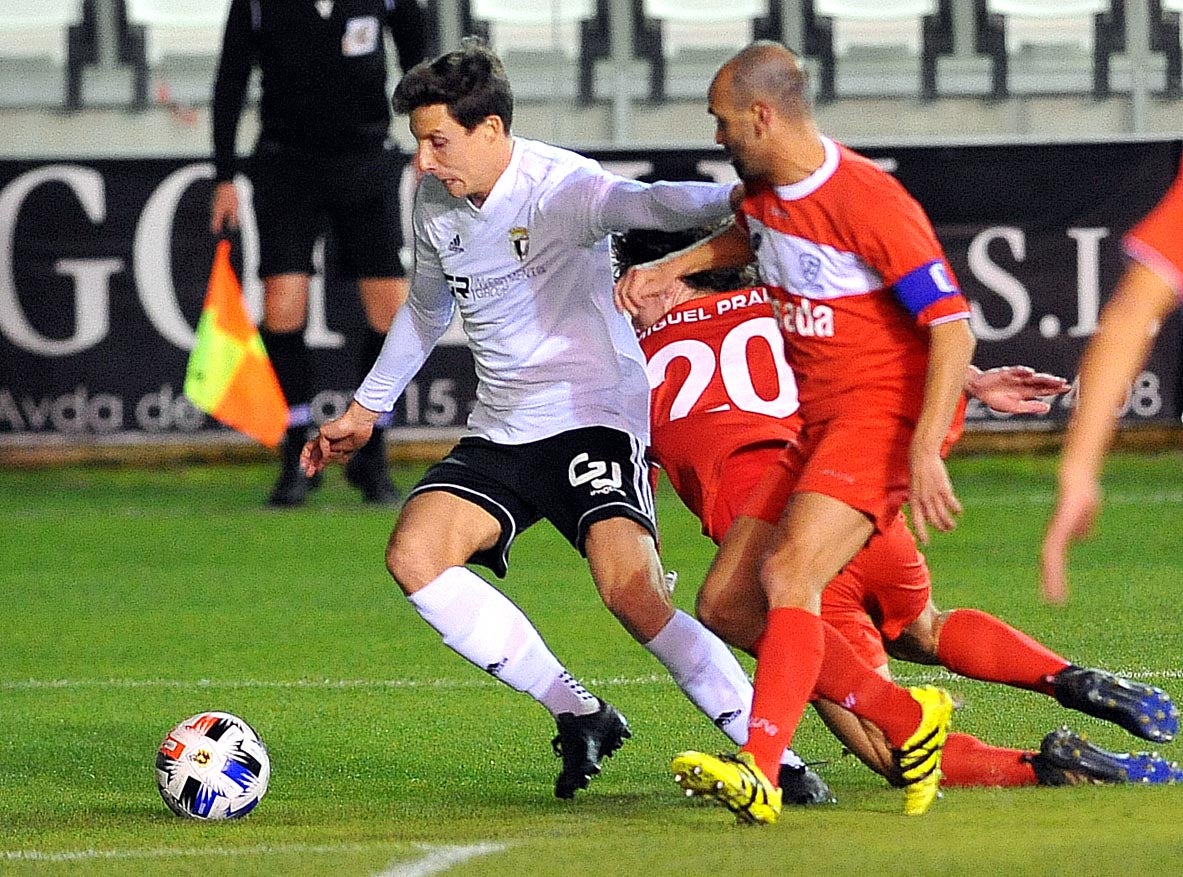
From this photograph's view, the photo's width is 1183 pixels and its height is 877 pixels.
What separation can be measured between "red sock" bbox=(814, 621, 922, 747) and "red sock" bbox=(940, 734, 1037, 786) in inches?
17.0

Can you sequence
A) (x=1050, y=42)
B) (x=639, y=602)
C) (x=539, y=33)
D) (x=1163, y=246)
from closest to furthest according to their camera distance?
Result: (x=1163, y=246) → (x=639, y=602) → (x=1050, y=42) → (x=539, y=33)

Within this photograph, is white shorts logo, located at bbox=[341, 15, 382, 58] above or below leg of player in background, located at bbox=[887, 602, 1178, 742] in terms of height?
above

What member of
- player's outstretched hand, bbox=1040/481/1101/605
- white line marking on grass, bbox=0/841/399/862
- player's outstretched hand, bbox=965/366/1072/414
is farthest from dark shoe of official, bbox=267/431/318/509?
player's outstretched hand, bbox=1040/481/1101/605

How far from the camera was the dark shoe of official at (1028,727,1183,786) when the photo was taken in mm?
4309

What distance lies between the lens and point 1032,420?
11102 millimetres

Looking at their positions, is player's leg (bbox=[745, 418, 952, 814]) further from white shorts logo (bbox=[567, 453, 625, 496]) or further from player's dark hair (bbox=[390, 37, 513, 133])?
player's dark hair (bbox=[390, 37, 513, 133])

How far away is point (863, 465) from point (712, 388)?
91 centimetres

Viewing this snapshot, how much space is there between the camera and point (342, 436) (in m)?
5.00

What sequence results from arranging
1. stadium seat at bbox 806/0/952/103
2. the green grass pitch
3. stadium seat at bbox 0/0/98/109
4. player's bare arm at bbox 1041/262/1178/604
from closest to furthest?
player's bare arm at bbox 1041/262/1178/604 < the green grass pitch < stadium seat at bbox 806/0/952/103 < stadium seat at bbox 0/0/98/109

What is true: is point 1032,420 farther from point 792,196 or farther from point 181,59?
point 792,196

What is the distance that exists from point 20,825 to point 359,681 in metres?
1.90

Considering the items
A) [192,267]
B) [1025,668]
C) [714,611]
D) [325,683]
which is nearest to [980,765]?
[1025,668]

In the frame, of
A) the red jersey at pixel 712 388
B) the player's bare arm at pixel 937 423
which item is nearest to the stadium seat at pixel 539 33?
the red jersey at pixel 712 388

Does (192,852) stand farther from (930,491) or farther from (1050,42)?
(1050,42)
